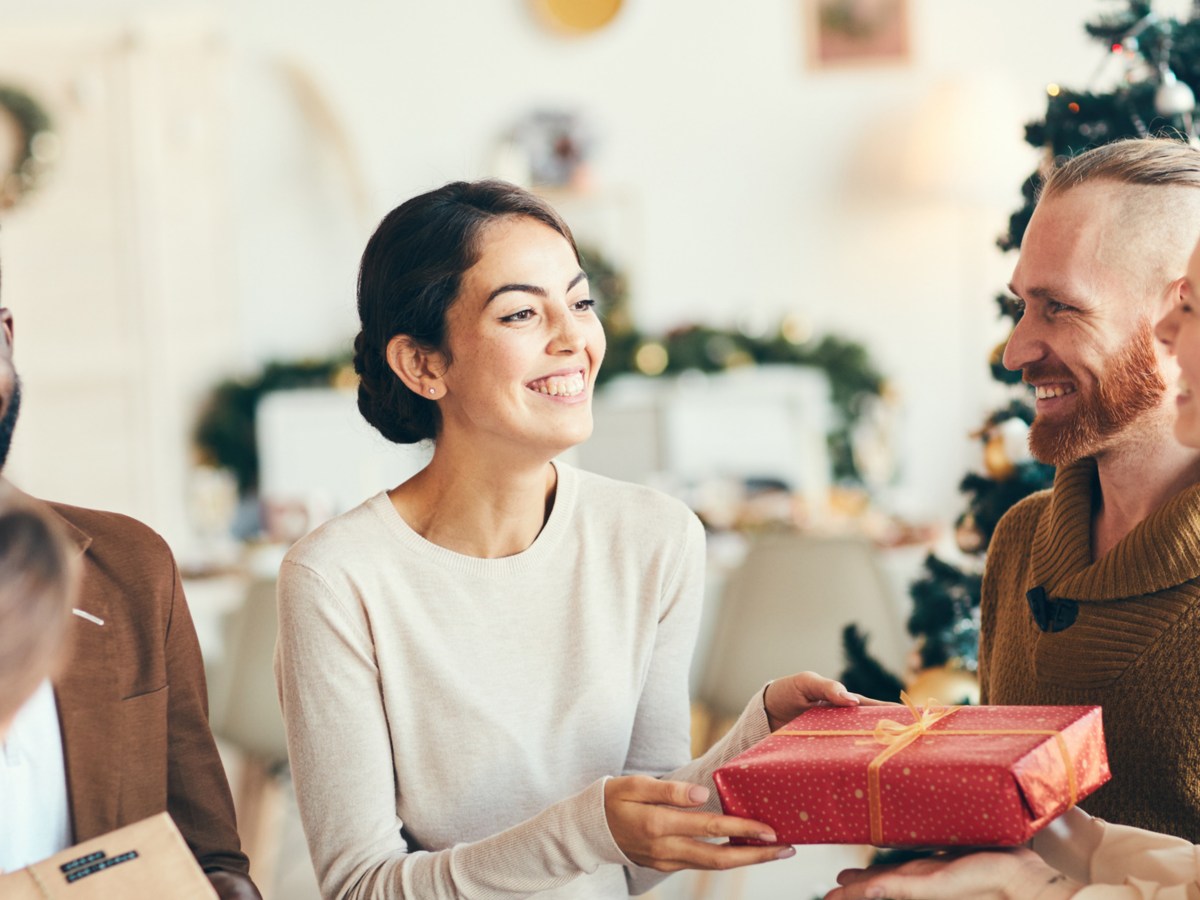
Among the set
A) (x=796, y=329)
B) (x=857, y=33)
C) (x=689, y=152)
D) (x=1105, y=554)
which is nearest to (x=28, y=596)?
(x=1105, y=554)

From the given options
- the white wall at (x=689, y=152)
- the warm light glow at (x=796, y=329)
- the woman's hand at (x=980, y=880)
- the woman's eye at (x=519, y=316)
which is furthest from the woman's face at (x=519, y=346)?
the white wall at (x=689, y=152)

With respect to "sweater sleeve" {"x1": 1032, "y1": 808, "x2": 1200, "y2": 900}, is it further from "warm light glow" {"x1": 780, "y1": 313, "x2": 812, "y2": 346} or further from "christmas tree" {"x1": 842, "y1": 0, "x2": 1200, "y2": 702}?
"warm light glow" {"x1": 780, "y1": 313, "x2": 812, "y2": 346}

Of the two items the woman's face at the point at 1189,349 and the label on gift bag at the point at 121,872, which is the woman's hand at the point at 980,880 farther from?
the label on gift bag at the point at 121,872

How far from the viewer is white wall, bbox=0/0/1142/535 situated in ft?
22.6

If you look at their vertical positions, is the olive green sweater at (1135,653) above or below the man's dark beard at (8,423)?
below

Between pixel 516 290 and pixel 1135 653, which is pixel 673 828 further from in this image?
pixel 516 290

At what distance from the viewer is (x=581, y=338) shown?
1722 millimetres

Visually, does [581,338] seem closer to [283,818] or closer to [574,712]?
[574,712]

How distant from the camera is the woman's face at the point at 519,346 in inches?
67.0

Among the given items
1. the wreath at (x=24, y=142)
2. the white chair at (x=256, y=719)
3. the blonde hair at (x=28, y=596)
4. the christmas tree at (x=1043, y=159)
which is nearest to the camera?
the blonde hair at (x=28, y=596)

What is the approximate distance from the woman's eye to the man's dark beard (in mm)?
577

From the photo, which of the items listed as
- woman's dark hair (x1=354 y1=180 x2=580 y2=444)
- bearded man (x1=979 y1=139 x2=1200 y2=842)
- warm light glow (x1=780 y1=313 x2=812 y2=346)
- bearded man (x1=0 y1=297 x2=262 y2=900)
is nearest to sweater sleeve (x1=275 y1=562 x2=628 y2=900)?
bearded man (x1=0 y1=297 x2=262 y2=900)

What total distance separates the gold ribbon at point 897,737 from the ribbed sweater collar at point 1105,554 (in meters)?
0.26

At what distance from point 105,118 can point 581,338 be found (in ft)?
19.0
